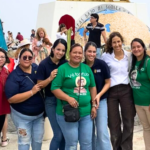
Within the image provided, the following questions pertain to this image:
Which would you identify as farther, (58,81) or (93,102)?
(93,102)

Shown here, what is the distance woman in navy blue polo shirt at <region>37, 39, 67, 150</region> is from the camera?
300 cm

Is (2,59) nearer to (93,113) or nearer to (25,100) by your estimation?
(25,100)

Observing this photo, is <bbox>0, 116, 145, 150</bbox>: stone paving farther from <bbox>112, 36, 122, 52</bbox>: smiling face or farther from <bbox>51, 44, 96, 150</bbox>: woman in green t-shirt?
<bbox>112, 36, 122, 52</bbox>: smiling face

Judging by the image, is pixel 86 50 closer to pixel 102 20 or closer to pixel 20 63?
pixel 20 63

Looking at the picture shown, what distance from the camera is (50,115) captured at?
10.2ft

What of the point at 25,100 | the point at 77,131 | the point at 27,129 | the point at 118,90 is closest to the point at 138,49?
the point at 118,90

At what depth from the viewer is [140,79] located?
318cm

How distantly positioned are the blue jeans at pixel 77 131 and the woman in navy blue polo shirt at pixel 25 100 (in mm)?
290

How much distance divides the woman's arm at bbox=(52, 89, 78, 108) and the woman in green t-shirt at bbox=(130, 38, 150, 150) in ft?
2.78

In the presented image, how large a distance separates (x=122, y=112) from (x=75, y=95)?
0.86 meters

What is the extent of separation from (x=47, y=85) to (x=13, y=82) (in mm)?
382

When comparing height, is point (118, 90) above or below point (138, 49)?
below

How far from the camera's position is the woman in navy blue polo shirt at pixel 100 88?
3080 millimetres

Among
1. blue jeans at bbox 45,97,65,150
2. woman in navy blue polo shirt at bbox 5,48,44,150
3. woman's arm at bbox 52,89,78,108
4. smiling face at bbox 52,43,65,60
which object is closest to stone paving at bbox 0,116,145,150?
blue jeans at bbox 45,97,65,150
